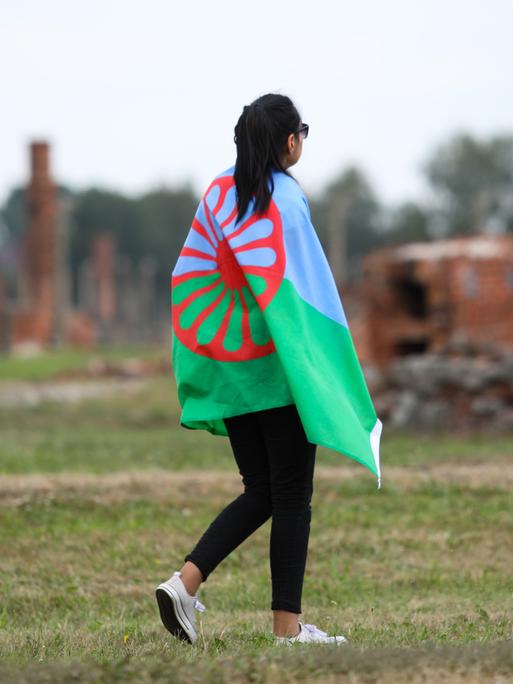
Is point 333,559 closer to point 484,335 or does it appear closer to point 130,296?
point 484,335

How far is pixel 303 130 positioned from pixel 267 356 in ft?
2.78

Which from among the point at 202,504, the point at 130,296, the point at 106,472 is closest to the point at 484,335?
the point at 106,472

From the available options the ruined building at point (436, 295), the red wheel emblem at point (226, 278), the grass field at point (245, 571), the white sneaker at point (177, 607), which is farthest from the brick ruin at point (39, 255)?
the white sneaker at point (177, 607)

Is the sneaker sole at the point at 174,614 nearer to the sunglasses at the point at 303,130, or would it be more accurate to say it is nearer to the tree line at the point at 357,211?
the sunglasses at the point at 303,130

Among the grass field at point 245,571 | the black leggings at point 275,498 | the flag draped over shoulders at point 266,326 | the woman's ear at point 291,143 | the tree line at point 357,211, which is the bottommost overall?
the grass field at point 245,571

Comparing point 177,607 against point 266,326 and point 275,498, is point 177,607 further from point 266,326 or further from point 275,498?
point 266,326

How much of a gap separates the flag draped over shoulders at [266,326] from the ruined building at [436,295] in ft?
37.5

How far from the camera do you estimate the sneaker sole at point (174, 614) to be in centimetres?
435

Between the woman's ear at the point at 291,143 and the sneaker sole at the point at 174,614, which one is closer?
the sneaker sole at the point at 174,614

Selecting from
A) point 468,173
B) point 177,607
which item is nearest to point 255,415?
point 177,607

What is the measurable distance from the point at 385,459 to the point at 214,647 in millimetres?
6036

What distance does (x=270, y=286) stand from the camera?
4.38 m

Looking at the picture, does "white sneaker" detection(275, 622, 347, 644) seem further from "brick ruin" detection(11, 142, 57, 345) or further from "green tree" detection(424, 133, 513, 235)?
"green tree" detection(424, 133, 513, 235)

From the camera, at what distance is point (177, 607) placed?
4359 mm
